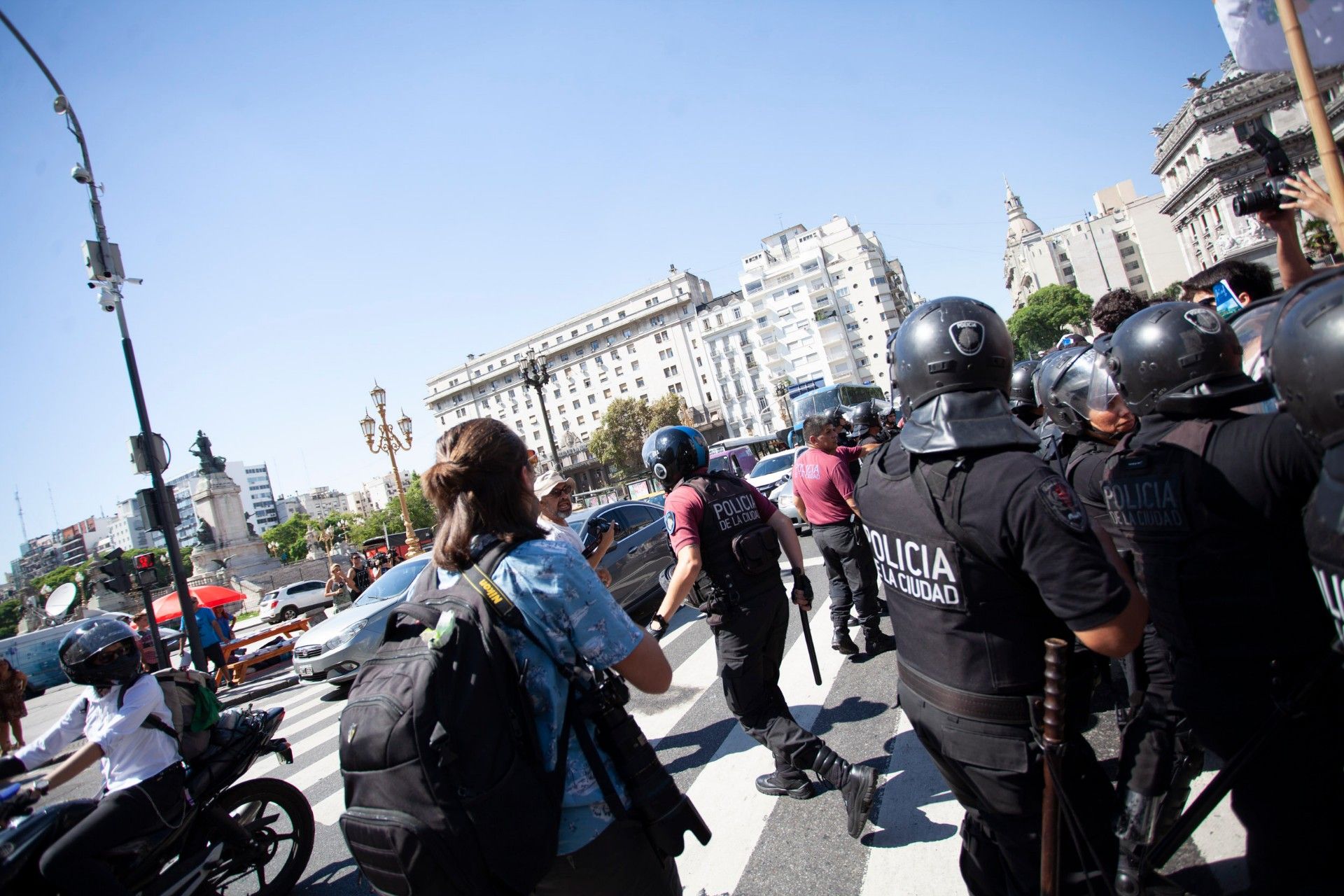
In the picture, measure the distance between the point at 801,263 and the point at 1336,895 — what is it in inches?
3427

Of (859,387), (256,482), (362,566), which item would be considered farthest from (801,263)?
(256,482)

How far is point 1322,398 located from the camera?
127 cm

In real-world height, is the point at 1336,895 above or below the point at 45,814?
below

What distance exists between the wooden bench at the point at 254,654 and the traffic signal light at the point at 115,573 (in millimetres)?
2244

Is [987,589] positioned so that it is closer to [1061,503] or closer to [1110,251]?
[1061,503]

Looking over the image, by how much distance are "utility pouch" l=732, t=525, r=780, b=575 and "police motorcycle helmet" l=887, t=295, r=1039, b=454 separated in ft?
4.83

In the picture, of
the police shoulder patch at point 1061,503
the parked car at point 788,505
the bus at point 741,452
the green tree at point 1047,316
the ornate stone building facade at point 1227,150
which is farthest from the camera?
the green tree at point 1047,316

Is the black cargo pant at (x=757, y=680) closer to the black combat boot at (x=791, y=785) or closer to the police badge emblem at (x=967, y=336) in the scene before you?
the black combat boot at (x=791, y=785)

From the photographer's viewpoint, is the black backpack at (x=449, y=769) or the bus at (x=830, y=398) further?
the bus at (x=830, y=398)

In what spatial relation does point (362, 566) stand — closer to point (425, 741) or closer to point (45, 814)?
point (45, 814)

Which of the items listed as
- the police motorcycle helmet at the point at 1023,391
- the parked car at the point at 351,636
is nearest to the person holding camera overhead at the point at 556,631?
the police motorcycle helmet at the point at 1023,391

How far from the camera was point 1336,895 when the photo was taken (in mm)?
1689

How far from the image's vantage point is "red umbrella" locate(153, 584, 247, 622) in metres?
17.9

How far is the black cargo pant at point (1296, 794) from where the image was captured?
1.70 meters
